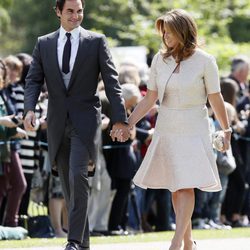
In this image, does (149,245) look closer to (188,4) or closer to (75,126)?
(75,126)

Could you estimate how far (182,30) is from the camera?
31.2 ft

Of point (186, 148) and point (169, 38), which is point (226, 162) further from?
point (169, 38)

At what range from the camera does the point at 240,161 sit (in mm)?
15602

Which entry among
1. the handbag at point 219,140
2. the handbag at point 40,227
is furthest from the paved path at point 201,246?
the handbag at point 40,227

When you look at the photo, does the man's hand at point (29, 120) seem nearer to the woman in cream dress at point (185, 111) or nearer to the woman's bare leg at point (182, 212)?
the woman in cream dress at point (185, 111)

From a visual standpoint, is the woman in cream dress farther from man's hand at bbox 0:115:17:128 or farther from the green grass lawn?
man's hand at bbox 0:115:17:128

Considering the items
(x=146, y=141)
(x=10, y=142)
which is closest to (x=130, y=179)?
(x=146, y=141)

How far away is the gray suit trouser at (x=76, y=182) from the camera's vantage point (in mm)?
9594

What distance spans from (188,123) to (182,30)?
804 mm

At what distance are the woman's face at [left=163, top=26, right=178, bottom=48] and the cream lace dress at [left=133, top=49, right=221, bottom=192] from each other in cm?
13

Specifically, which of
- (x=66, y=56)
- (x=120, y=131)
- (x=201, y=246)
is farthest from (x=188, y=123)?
(x=201, y=246)

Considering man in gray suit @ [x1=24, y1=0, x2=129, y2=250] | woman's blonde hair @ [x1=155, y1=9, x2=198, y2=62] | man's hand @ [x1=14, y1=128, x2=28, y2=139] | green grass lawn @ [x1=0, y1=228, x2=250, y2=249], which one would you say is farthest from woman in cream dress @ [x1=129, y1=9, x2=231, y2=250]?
man's hand @ [x1=14, y1=128, x2=28, y2=139]

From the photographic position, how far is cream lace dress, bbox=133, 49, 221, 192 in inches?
376

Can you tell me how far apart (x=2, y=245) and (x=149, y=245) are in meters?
1.46
